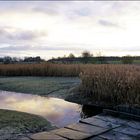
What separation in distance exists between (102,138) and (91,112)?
14.2 ft

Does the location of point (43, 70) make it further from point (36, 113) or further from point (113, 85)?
point (36, 113)

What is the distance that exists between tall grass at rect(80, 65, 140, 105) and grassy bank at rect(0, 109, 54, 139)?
288 cm

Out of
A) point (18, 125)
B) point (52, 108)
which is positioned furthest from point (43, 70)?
point (18, 125)

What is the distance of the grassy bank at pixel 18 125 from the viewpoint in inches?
231

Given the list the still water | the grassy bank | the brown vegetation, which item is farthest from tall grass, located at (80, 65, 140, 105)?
the grassy bank

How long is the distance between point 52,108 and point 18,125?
121 inches

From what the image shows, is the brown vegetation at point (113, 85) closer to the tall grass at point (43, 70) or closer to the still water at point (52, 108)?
the still water at point (52, 108)

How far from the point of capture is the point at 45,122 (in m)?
7.10

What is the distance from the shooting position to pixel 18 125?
6.52 meters

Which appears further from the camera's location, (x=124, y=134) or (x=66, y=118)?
(x=66, y=118)

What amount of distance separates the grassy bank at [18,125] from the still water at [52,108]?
490mm

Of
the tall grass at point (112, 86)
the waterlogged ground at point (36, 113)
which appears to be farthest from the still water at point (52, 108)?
the tall grass at point (112, 86)

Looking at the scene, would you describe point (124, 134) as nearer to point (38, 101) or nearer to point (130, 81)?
point (130, 81)

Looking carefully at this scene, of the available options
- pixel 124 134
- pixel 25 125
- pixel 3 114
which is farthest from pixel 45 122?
pixel 124 134
